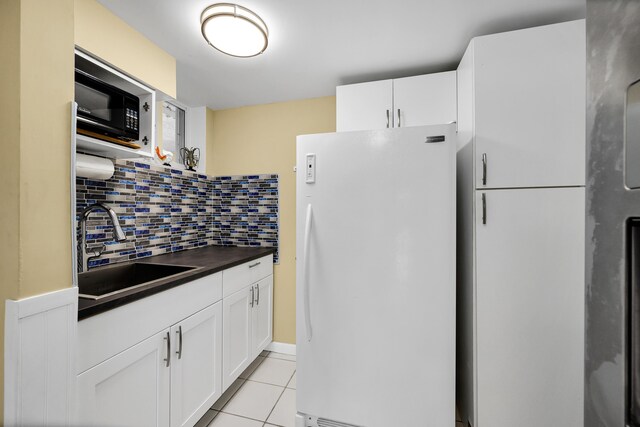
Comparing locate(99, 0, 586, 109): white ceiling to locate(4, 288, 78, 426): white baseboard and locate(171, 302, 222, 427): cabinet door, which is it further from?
locate(171, 302, 222, 427): cabinet door

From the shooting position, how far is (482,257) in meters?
1.39

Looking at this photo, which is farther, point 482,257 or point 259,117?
point 259,117

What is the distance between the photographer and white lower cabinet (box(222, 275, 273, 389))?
177cm

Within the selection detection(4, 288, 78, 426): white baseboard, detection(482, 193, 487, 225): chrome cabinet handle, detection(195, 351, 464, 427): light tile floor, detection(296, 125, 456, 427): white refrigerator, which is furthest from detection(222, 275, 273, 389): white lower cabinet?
detection(482, 193, 487, 225): chrome cabinet handle

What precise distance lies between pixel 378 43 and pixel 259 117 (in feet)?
4.37

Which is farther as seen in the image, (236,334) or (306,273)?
(236,334)

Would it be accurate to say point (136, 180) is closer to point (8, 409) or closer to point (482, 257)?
point (8, 409)

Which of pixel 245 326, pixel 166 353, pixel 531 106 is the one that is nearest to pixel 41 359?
pixel 166 353

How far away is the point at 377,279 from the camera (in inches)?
55.5

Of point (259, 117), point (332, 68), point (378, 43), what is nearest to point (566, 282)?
point (378, 43)

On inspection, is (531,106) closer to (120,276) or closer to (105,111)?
(105,111)

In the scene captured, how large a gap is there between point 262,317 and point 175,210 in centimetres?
116

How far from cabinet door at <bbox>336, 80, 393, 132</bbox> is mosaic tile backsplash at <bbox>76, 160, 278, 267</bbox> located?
2.92 feet

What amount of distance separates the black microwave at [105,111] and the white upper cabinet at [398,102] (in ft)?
4.21
